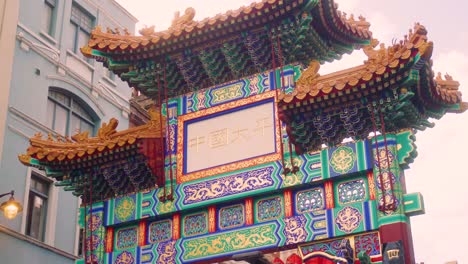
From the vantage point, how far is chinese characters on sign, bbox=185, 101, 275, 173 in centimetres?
1513

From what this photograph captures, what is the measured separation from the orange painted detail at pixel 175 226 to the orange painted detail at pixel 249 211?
1404mm

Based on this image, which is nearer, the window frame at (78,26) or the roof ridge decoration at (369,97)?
the roof ridge decoration at (369,97)

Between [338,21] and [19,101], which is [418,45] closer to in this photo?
[338,21]

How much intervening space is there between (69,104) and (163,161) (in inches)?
367

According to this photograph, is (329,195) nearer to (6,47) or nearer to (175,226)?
(175,226)

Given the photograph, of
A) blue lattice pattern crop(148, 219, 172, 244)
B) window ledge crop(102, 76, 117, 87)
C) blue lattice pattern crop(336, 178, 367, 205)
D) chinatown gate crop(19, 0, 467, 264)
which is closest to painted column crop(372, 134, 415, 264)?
chinatown gate crop(19, 0, 467, 264)

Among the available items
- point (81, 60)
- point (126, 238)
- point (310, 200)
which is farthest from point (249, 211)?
point (81, 60)

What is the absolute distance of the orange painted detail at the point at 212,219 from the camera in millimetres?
→ 14938

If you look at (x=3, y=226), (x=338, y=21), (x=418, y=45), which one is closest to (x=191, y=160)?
(x=338, y=21)

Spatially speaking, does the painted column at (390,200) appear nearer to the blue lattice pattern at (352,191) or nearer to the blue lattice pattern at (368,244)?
the blue lattice pattern at (368,244)

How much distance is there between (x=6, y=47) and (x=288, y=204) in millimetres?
10633

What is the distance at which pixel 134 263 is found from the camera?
50.6ft

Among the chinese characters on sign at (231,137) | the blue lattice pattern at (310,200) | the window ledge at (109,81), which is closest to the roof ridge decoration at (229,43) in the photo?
the chinese characters on sign at (231,137)

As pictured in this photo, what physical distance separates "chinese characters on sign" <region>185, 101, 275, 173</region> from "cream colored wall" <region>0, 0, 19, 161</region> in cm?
722
